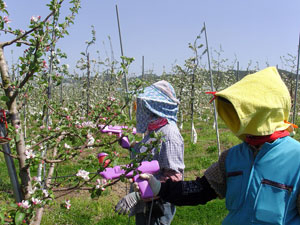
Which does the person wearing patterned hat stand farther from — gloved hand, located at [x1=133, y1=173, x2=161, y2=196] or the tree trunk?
the tree trunk

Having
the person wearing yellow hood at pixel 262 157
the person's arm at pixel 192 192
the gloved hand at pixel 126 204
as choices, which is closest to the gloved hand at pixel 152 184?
the person's arm at pixel 192 192

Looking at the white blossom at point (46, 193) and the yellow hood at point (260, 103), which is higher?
the yellow hood at point (260, 103)

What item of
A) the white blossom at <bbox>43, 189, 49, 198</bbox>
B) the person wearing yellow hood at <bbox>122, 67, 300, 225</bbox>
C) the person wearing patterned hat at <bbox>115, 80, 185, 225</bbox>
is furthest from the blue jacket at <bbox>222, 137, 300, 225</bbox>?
the white blossom at <bbox>43, 189, 49, 198</bbox>

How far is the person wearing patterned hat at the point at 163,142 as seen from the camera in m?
1.97

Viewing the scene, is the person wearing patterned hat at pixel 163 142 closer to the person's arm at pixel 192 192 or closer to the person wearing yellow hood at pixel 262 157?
the person's arm at pixel 192 192

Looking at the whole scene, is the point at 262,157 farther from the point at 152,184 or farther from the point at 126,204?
the point at 126,204

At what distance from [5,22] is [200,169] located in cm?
466

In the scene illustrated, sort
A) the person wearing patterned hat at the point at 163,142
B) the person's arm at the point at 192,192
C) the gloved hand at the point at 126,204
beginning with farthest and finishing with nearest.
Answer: the person wearing patterned hat at the point at 163,142, the gloved hand at the point at 126,204, the person's arm at the point at 192,192

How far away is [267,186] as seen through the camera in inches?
49.8

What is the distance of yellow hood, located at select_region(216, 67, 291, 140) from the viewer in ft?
4.09

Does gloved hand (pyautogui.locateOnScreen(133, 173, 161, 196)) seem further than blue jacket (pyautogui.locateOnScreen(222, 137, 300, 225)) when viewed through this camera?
Yes

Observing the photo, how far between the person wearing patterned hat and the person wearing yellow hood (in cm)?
59

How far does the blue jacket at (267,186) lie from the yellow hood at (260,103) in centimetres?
10

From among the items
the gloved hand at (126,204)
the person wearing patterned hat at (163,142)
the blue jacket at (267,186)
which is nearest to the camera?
the blue jacket at (267,186)
